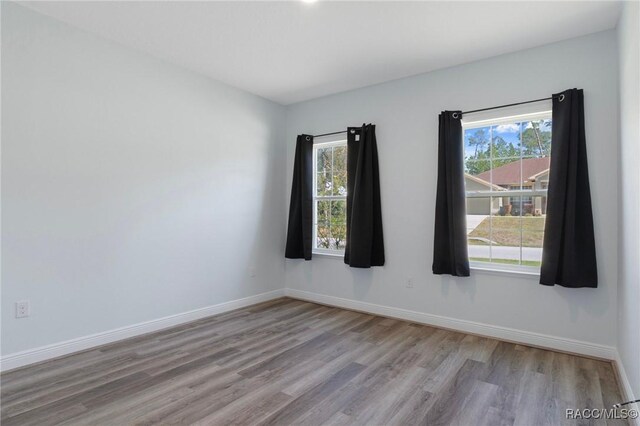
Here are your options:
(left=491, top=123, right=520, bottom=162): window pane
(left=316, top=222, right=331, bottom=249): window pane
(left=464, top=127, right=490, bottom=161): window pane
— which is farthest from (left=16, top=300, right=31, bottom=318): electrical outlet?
(left=491, top=123, right=520, bottom=162): window pane

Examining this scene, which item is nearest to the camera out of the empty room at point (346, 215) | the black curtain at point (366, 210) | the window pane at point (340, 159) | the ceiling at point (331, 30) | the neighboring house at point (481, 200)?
the empty room at point (346, 215)

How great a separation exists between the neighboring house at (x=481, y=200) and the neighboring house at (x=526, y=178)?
0.20 feet

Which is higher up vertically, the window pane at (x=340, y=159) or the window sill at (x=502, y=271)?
the window pane at (x=340, y=159)

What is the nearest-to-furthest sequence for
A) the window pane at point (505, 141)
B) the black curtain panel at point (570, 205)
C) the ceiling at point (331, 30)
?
the ceiling at point (331, 30) → the black curtain panel at point (570, 205) → the window pane at point (505, 141)

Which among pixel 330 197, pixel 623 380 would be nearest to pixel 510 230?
pixel 623 380

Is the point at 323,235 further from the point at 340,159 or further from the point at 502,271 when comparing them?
the point at 502,271

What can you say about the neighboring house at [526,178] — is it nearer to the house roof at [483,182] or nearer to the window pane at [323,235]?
the house roof at [483,182]

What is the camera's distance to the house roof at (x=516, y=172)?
10.4 ft

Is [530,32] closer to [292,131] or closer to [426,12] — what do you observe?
[426,12]

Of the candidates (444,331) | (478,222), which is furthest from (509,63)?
(444,331)

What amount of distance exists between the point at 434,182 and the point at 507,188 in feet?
2.25

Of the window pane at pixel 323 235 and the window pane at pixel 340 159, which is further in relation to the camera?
the window pane at pixel 323 235

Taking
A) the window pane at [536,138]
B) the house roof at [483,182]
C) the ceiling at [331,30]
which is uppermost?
the ceiling at [331,30]

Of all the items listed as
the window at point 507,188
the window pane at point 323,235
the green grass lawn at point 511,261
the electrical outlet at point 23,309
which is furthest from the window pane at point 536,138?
the electrical outlet at point 23,309
